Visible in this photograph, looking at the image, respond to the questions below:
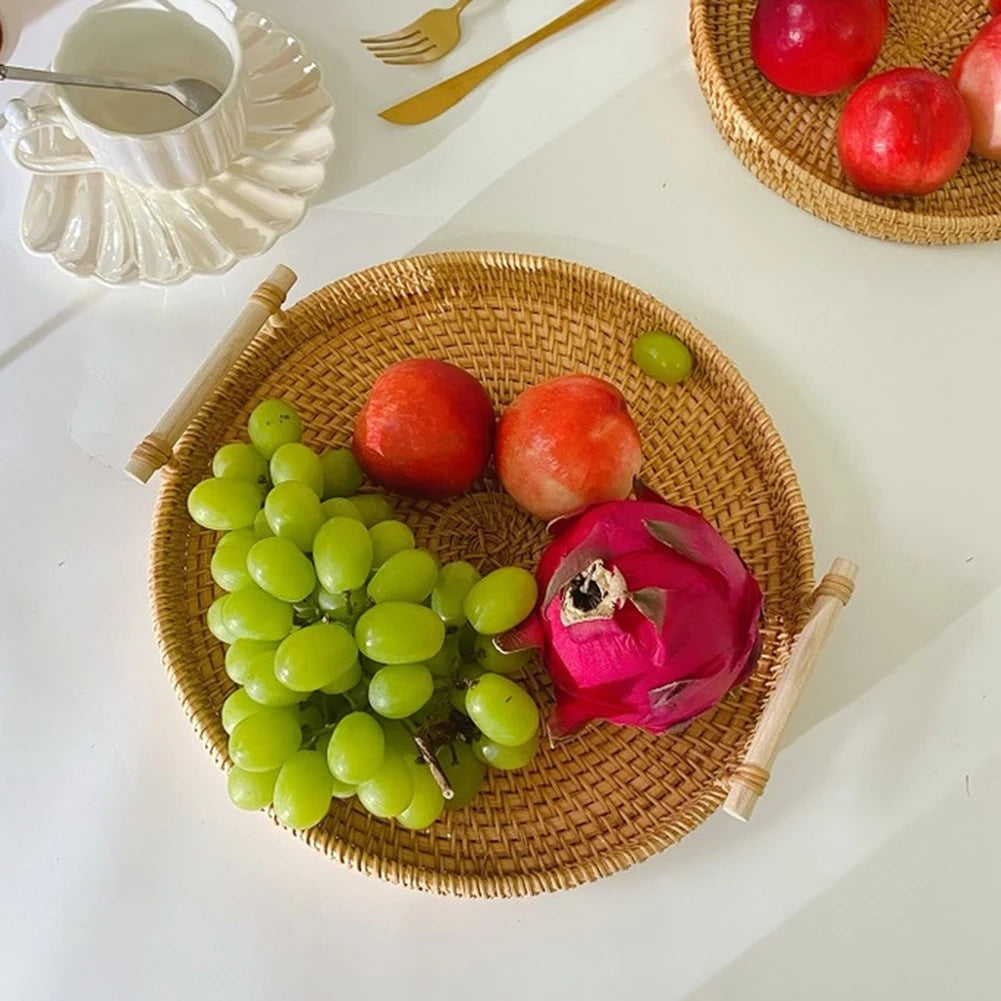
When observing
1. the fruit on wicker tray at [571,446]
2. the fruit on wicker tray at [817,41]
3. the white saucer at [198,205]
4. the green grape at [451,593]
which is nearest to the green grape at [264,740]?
Result: the green grape at [451,593]

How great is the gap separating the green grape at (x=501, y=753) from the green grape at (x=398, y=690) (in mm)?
64

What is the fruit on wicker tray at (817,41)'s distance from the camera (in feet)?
2.38

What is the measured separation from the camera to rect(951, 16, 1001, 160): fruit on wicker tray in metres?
0.72

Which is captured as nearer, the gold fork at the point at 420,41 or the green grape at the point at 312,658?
the green grape at the point at 312,658

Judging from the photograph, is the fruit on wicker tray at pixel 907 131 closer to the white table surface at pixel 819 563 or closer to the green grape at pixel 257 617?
the white table surface at pixel 819 563

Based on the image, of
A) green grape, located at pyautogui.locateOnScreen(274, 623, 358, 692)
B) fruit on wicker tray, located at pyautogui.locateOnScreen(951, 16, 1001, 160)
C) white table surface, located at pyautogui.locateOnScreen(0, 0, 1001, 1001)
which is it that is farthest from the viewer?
fruit on wicker tray, located at pyautogui.locateOnScreen(951, 16, 1001, 160)

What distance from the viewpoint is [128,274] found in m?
0.69

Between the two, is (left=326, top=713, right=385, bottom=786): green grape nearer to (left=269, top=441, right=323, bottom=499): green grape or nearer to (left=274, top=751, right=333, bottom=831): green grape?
(left=274, top=751, right=333, bottom=831): green grape

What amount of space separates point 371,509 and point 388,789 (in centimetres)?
17

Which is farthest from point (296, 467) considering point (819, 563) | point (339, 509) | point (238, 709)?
point (819, 563)

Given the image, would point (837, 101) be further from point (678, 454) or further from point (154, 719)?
point (154, 719)

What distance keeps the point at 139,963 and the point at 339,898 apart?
0.12 m

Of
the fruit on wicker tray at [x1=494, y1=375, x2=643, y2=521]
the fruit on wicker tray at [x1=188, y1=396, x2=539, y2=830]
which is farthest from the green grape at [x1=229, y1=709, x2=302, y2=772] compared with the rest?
the fruit on wicker tray at [x1=494, y1=375, x2=643, y2=521]

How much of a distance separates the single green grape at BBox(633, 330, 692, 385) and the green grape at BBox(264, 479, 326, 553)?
26 cm
